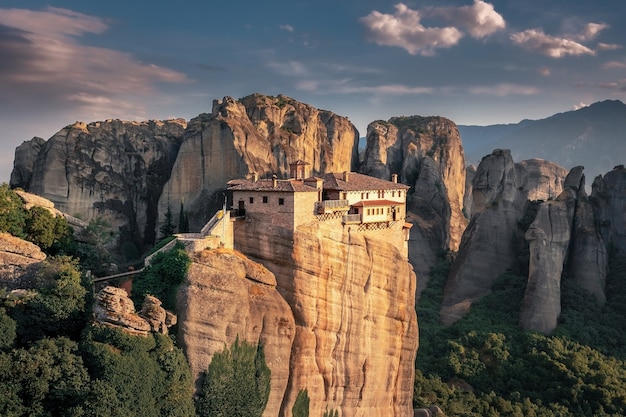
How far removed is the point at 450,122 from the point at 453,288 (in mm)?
43325

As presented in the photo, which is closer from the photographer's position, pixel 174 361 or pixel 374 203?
pixel 174 361

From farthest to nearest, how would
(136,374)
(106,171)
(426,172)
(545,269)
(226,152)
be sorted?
(426,172) < (106,171) < (545,269) < (226,152) < (136,374)

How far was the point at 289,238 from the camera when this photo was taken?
3650cm

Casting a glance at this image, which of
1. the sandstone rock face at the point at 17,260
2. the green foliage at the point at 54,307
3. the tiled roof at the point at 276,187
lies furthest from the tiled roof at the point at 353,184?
the sandstone rock face at the point at 17,260

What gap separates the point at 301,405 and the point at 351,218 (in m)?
12.8

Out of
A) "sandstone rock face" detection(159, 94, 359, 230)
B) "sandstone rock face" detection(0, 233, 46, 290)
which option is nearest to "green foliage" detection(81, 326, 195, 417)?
"sandstone rock face" detection(0, 233, 46, 290)

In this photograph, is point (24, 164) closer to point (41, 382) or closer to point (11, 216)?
point (11, 216)

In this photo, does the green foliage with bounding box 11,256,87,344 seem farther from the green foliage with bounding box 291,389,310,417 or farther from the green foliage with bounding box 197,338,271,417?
the green foliage with bounding box 291,389,310,417

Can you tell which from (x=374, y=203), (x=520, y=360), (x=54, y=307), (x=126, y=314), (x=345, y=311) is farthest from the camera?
(x=520, y=360)

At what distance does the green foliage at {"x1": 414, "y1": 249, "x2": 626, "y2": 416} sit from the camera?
49344 millimetres

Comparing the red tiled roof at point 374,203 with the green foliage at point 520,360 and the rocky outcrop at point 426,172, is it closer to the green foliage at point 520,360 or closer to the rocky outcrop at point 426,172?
the green foliage at point 520,360

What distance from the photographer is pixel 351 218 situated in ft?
133

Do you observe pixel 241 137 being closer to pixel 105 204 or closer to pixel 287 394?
pixel 105 204

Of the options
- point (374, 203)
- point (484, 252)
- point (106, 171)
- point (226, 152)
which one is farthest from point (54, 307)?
point (484, 252)
